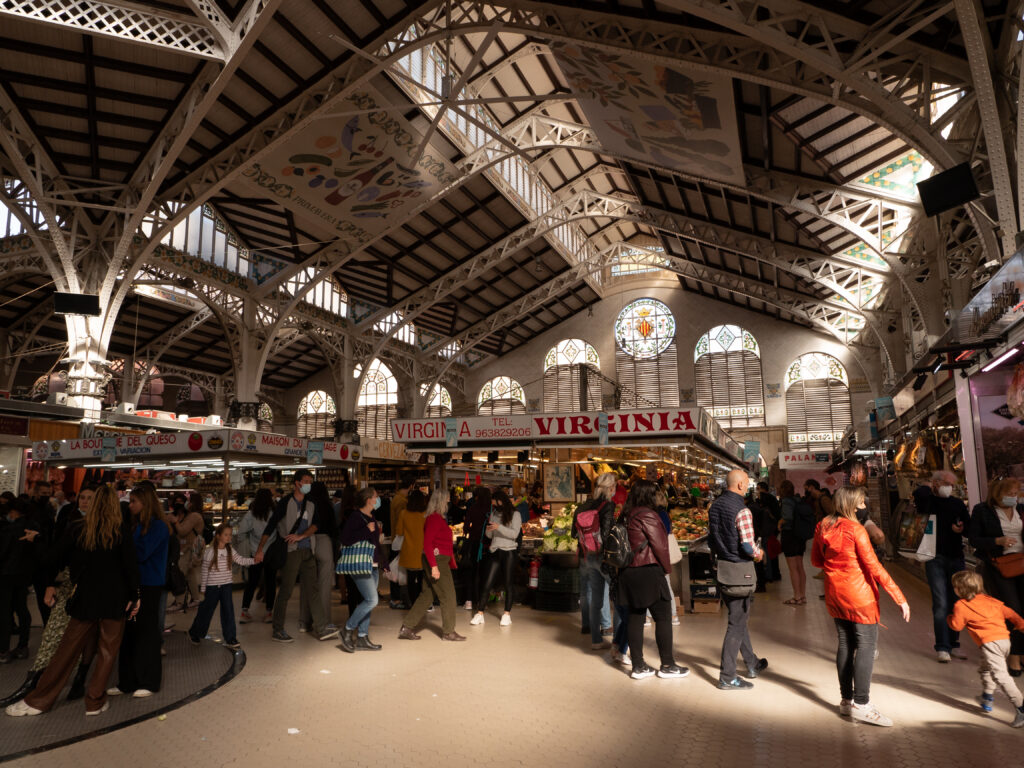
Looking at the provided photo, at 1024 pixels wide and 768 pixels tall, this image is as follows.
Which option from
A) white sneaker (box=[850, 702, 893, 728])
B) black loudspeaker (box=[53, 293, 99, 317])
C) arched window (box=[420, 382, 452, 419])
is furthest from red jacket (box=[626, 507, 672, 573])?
arched window (box=[420, 382, 452, 419])

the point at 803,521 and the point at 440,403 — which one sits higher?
the point at 440,403

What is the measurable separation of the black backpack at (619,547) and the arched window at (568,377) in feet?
75.5

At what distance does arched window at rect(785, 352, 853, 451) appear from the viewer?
25.3m

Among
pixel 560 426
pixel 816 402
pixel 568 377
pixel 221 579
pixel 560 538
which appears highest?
pixel 568 377

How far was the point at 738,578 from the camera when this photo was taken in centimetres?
475

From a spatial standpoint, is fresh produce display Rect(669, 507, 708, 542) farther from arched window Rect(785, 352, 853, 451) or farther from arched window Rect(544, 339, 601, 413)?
arched window Rect(544, 339, 601, 413)

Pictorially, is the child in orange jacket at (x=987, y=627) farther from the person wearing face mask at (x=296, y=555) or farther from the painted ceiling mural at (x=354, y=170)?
the painted ceiling mural at (x=354, y=170)

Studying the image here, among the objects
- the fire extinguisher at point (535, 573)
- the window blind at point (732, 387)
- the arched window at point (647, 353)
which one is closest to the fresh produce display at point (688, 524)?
the fire extinguisher at point (535, 573)

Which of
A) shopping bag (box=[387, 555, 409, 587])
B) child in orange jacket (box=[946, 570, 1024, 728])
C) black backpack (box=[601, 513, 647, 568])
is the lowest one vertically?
shopping bag (box=[387, 555, 409, 587])

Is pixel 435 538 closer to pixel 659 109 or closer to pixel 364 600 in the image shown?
pixel 364 600

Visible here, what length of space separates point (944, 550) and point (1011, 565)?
0.63 meters

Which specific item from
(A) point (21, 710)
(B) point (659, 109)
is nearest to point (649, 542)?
(A) point (21, 710)

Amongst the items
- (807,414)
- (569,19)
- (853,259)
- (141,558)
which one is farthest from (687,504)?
(807,414)

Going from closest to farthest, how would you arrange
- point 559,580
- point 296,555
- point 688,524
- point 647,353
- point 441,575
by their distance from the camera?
point 441,575 → point 296,555 → point 559,580 → point 688,524 → point 647,353
